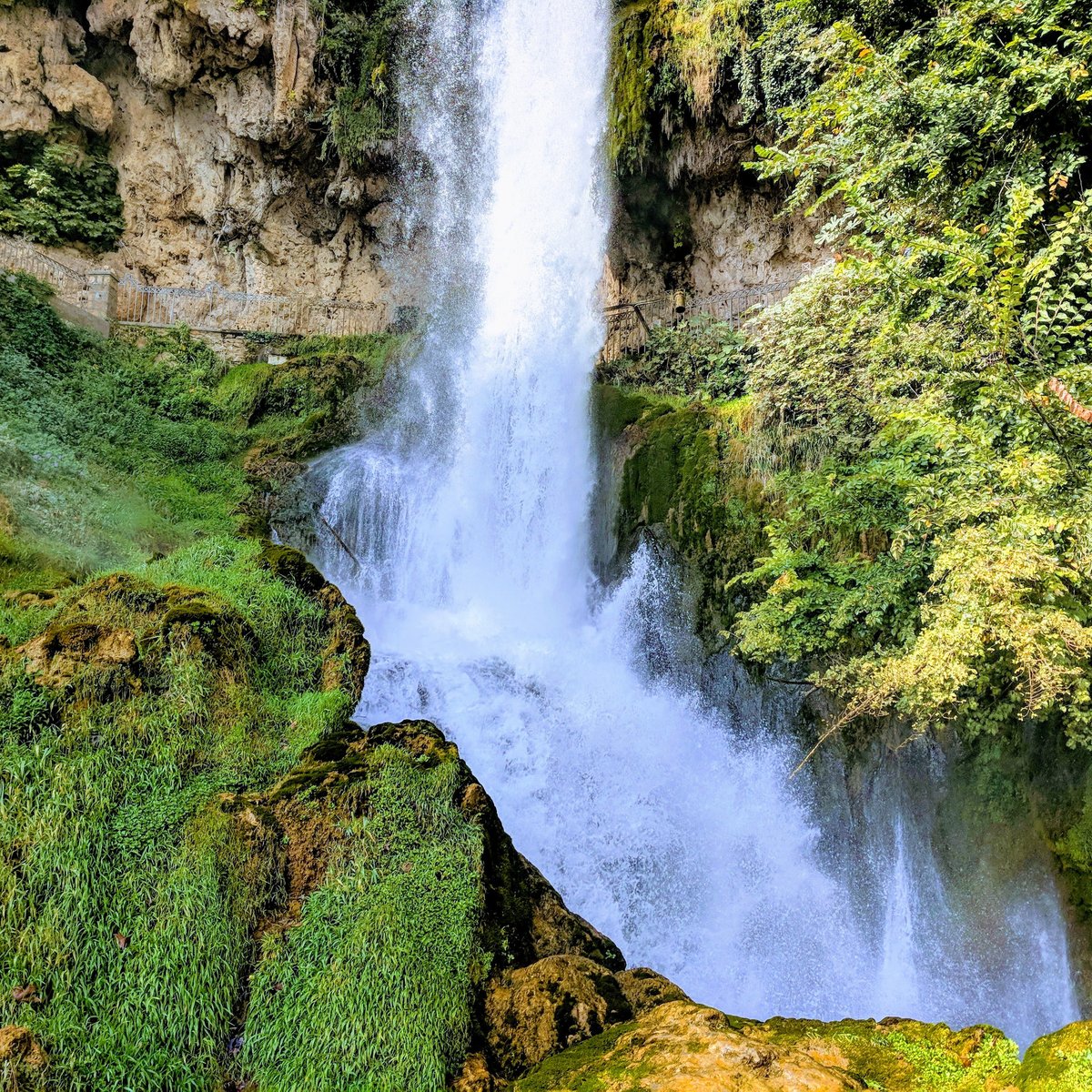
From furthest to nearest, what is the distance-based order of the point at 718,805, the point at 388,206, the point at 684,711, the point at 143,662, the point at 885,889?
1. the point at 388,206
2. the point at 684,711
3. the point at 718,805
4. the point at 885,889
5. the point at 143,662

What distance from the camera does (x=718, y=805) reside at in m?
7.66

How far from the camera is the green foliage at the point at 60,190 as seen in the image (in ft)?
52.3

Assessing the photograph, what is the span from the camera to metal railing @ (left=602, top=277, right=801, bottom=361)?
1472cm

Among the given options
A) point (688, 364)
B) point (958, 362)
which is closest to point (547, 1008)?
point (958, 362)

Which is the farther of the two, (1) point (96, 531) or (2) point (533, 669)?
(2) point (533, 669)

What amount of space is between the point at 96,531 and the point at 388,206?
48.1ft

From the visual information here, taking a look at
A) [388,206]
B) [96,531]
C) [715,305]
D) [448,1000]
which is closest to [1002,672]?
[448,1000]

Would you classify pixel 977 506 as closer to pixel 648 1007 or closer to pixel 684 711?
pixel 648 1007

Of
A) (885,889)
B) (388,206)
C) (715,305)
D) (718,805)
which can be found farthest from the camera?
(388,206)

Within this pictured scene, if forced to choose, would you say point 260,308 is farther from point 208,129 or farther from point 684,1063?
point 684,1063

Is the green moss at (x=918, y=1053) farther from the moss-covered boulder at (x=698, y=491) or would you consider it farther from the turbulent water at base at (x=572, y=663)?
the moss-covered boulder at (x=698, y=491)

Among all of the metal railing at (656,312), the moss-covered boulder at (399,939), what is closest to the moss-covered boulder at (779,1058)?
the moss-covered boulder at (399,939)

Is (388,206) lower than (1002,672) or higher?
higher

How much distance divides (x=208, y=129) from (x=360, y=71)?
442 centimetres
